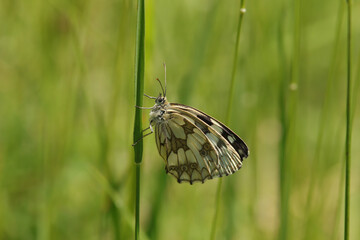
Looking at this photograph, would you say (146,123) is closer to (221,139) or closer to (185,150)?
(185,150)

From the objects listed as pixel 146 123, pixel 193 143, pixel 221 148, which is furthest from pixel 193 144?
pixel 146 123

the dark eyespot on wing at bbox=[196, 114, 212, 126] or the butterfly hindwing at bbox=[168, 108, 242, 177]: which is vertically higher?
the dark eyespot on wing at bbox=[196, 114, 212, 126]

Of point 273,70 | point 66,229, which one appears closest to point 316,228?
point 273,70

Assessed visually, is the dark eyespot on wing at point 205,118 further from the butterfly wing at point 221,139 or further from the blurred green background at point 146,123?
the blurred green background at point 146,123

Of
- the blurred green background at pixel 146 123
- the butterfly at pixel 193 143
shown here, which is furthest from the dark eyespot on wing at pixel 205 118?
the blurred green background at pixel 146 123

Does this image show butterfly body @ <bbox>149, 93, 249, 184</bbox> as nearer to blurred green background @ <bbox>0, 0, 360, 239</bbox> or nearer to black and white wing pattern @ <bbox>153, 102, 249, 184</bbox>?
black and white wing pattern @ <bbox>153, 102, 249, 184</bbox>

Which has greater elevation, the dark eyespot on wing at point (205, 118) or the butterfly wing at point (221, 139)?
the dark eyespot on wing at point (205, 118)

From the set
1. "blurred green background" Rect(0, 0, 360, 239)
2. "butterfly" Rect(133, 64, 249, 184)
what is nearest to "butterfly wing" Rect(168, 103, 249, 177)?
"butterfly" Rect(133, 64, 249, 184)
